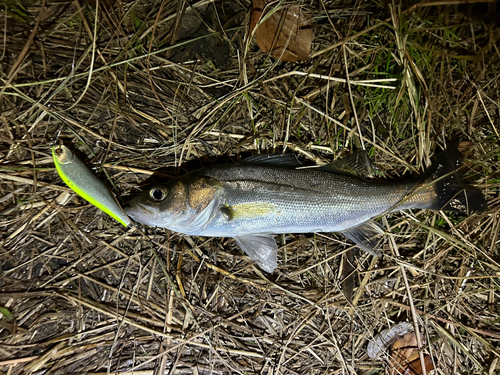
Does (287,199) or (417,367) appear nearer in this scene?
(287,199)

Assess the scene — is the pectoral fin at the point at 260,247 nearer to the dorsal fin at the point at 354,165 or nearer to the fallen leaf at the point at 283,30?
the dorsal fin at the point at 354,165

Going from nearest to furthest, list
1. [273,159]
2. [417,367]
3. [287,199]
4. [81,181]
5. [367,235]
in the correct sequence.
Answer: [81,181] < [287,199] < [273,159] < [367,235] < [417,367]

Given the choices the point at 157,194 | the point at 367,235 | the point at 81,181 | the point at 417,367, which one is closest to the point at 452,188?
the point at 367,235

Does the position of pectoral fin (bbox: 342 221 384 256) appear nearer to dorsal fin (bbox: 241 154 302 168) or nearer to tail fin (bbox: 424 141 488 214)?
tail fin (bbox: 424 141 488 214)

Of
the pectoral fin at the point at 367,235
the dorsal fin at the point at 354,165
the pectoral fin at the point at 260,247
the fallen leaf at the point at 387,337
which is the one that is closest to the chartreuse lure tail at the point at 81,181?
Result: the pectoral fin at the point at 260,247

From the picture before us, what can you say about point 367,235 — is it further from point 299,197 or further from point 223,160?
point 223,160

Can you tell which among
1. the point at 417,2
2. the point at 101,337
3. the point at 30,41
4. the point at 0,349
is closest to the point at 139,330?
the point at 101,337
